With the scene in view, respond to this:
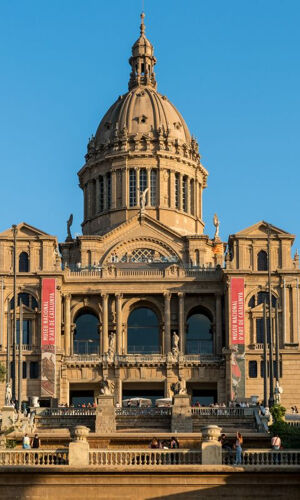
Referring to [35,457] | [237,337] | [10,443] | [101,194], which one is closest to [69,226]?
[101,194]

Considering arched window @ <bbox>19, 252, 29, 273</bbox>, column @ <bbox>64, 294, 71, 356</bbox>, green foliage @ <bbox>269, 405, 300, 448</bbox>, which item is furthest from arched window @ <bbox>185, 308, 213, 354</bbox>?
green foliage @ <bbox>269, 405, 300, 448</bbox>

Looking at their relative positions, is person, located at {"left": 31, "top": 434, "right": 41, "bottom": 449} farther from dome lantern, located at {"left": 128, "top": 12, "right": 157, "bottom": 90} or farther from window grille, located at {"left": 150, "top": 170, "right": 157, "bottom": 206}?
dome lantern, located at {"left": 128, "top": 12, "right": 157, "bottom": 90}

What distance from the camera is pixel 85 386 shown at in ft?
323

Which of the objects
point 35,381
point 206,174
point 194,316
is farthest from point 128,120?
point 35,381

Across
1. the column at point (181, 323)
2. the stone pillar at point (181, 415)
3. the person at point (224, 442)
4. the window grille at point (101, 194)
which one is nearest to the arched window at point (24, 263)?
the column at point (181, 323)

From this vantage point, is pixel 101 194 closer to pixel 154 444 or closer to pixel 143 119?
pixel 143 119

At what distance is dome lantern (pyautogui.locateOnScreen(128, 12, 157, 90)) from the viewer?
400 ft

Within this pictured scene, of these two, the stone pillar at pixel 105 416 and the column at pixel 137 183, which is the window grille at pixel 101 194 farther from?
the stone pillar at pixel 105 416

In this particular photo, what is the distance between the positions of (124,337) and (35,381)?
9039mm

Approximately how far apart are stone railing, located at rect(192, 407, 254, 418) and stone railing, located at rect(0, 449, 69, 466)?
927 inches

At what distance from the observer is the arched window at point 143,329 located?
103250mm

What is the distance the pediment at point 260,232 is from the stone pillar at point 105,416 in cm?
3220

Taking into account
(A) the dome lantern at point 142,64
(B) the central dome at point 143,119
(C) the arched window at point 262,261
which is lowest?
(C) the arched window at point 262,261

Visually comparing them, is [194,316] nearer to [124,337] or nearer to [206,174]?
[124,337]
